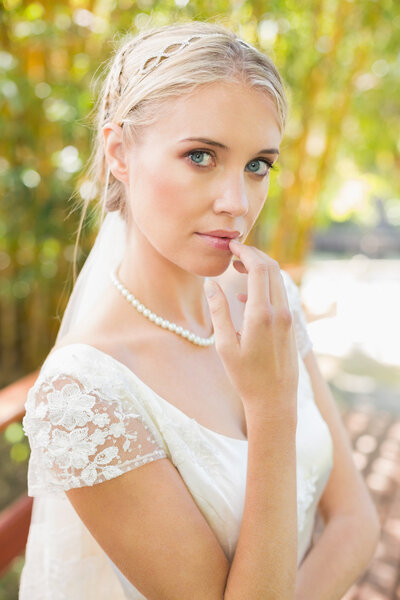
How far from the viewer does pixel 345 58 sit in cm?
469

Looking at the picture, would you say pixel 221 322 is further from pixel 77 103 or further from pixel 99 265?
pixel 77 103

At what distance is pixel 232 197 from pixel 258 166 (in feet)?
0.40

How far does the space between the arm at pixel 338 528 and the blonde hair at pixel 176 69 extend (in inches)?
32.1

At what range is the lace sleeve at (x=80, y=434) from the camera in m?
0.99

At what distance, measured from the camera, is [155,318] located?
1.33m

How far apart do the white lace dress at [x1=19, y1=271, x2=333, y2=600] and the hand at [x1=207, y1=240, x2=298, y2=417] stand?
210mm

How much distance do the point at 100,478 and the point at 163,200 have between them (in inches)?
21.7

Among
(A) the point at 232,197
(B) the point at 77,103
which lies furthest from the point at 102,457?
(B) the point at 77,103

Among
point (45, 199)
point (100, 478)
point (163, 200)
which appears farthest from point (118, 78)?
point (45, 199)

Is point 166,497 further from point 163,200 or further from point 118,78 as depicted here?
point 118,78

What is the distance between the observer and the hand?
98 centimetres

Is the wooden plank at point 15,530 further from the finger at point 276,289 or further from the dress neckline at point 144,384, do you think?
the finger at point 276,289

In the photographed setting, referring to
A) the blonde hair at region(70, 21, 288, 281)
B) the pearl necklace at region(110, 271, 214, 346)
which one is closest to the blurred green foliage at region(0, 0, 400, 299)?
the blonde hair at region(70, 21, 288, 281)

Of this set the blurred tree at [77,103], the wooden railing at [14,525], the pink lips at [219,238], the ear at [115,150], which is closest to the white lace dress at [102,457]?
the pink lips at [219,238]
